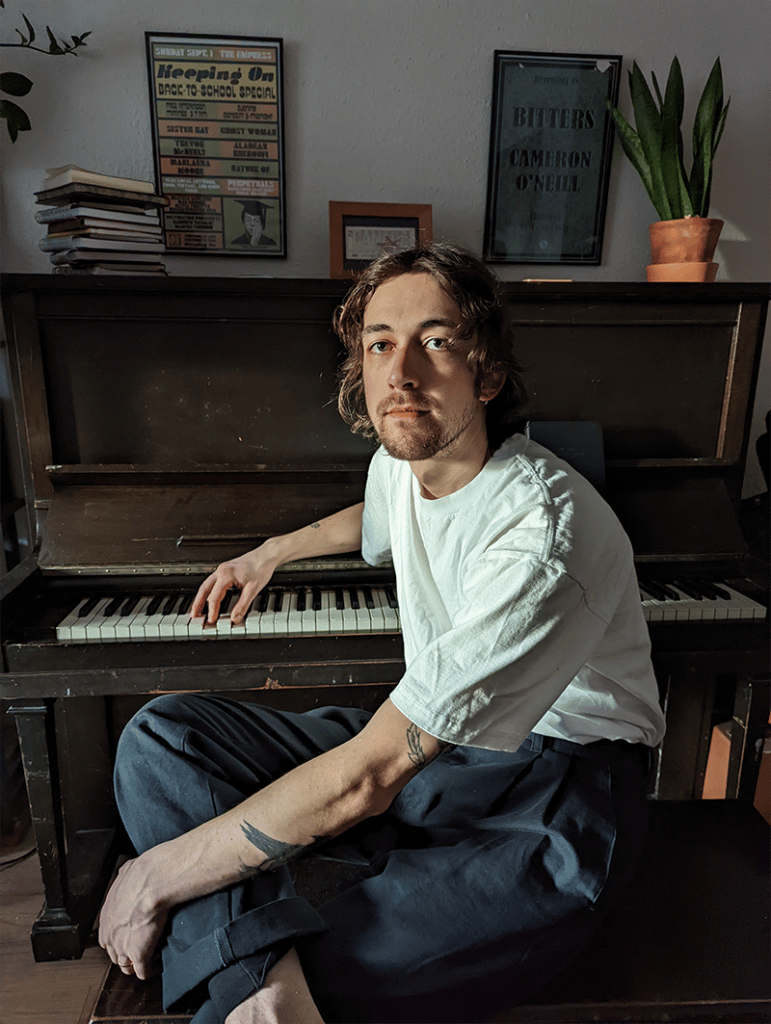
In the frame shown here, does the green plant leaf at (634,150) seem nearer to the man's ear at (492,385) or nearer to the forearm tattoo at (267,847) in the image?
the man's ear at (492,385)

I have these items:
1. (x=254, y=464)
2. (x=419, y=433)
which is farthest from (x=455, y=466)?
(x=254, y=464)

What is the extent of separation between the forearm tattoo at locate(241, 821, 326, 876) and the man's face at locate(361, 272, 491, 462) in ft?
2.10

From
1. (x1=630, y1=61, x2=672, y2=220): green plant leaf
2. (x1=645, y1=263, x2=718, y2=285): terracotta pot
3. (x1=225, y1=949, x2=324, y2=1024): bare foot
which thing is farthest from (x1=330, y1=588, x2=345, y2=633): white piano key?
(x1=630, y1=61, x2=672, y2=220): green plant leaf


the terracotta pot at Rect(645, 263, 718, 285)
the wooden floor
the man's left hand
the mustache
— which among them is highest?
the terracotta pot at Rect(645, 263, 718, 285)

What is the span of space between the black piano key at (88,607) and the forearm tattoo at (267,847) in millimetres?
734

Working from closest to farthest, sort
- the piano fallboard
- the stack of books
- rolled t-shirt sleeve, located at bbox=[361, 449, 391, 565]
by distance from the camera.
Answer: the piano fallboard → rolled t-shirt sleeve, located at bbox=[361, 449, 391, 565] → the stack of books

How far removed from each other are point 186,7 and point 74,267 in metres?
0.88

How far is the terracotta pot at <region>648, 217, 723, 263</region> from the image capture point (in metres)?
1.80

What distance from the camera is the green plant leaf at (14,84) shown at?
5.90 ft

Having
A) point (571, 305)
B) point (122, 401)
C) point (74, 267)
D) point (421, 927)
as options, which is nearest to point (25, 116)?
point (74, 267)

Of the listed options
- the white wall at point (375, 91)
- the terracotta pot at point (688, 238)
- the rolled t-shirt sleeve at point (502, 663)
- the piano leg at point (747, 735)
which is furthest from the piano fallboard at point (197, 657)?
the white wall at point (375, 91)

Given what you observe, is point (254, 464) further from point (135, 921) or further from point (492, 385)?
point (135, 921)

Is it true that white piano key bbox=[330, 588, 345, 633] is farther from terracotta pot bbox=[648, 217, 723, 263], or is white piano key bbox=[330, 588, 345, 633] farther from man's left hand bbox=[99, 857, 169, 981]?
terracotta pot bbox=[648, 217, 723, 263]

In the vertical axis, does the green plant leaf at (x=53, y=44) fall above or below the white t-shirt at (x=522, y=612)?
above
